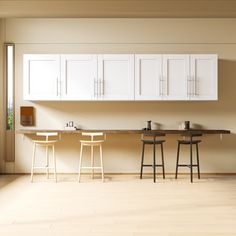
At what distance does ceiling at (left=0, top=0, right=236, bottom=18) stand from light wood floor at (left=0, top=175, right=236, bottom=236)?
3.00 m

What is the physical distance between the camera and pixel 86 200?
5.20 m

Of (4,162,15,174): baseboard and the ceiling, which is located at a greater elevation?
the ceiling

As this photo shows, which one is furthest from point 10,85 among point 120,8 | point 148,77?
point 148,77

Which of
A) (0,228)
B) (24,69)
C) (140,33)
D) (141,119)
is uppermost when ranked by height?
(140,33)

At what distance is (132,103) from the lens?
7.30 m

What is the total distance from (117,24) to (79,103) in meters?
1.66

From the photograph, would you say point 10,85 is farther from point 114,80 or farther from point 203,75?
point 203,75

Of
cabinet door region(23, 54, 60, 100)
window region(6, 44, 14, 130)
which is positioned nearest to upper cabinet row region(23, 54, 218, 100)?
cabinet door region(23, 54, 60, 100)

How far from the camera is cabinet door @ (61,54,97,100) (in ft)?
22.7

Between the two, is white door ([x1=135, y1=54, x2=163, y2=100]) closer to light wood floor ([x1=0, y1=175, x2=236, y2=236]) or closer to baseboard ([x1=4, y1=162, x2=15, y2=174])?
light wood floor ([x1=0, y1=175, x2=236, y2=236])

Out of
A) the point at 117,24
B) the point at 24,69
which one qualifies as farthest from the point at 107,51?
the point at 24,69

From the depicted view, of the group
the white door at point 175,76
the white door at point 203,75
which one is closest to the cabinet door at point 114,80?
the white door at point 175,76

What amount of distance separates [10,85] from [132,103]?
92.7 inches

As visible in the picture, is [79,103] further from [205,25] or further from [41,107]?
[205,25]
